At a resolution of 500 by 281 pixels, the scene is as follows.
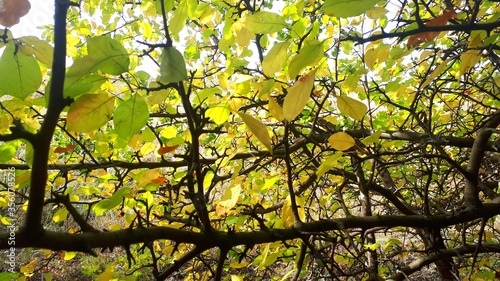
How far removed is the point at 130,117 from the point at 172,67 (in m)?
0.15

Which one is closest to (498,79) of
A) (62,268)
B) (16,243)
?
(16,243)

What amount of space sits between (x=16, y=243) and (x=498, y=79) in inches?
60.3

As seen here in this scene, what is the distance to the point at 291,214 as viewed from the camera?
939 millimetres

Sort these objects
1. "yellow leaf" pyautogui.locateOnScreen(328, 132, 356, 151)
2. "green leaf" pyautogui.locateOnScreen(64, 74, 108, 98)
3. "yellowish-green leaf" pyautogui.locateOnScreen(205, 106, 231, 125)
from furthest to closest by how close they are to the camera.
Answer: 1. "yellowish-green leaf" pyautogui.locateOnScreen(205, 106, 231, 125)
2. "yellow leaf" pyautogui.locateOnScreen(328, 132, 356, 151)
3. "green leaf" pyautogui.locateOnScreen(64, 74, 108, 98)

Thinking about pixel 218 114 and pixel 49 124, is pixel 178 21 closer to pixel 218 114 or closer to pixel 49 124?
pixel 218 114

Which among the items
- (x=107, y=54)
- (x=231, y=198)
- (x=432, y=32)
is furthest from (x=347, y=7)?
(x=231, y=198)

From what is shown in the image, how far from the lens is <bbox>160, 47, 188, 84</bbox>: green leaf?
18.6 inches

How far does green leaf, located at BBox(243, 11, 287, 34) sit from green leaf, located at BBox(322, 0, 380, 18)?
20 cm

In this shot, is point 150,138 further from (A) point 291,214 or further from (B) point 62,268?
(B) point 62,268

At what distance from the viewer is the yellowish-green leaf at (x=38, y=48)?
1.80ft

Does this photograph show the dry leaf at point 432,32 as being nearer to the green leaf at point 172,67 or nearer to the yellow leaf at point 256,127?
the yellow leaf at point 256,127

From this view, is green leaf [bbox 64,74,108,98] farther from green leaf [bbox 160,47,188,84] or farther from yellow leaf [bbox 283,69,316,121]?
yellow leaf [bbox 283,69,316,121]

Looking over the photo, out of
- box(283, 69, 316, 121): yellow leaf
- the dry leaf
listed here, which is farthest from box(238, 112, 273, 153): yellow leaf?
the dry leaf

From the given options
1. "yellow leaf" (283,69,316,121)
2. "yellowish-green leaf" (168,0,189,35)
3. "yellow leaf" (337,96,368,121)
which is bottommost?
"yellow leaf" (283,69,316,121)
